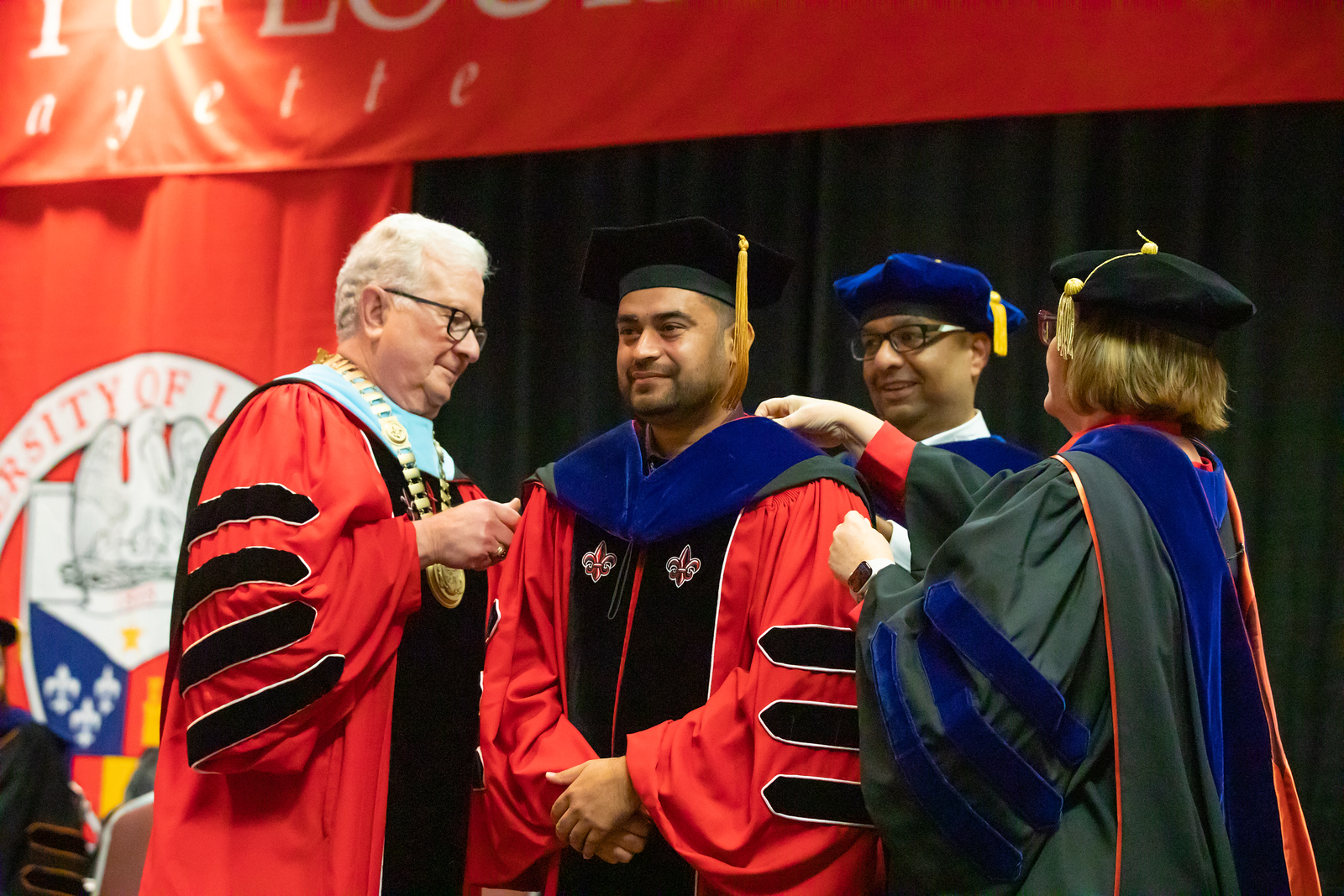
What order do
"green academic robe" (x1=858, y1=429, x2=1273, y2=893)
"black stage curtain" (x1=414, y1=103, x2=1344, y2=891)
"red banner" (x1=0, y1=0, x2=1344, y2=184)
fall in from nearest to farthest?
"green academic robe" (x1=858, y1=429, x2=1273, y2=893)
"red banner" (x1=0, y1=0, x2=1344, y2=184)
"black stage curtain" (x1=414, y1=103, x2=1344, y2=891)

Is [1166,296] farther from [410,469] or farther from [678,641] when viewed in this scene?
[410,469]

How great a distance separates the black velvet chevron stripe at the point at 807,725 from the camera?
216 cm

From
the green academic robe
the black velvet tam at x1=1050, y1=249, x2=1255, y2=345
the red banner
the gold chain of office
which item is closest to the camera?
the green academic robe

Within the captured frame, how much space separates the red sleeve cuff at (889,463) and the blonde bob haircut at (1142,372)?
0.53 m

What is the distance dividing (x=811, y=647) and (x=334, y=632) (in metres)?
0.98

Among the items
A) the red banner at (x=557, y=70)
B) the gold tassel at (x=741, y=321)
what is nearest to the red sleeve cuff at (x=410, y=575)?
the gold tassel at (x=741, y=321)

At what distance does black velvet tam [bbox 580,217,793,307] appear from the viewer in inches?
97.7

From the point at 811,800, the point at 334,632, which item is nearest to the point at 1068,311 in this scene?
the point at 811,800

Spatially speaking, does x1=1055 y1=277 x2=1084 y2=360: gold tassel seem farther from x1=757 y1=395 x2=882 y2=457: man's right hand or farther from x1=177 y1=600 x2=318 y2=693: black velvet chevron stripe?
x1=177 y1=600 x2=318 y2=693: black velvet chevron stripe

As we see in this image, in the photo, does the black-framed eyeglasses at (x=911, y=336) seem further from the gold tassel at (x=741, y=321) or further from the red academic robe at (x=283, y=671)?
the red academic robe at (x=283, y=671)

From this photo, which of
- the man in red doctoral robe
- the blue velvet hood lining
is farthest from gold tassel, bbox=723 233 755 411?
the blue velvet hood lining

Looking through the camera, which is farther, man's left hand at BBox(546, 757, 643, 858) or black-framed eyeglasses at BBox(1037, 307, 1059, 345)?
black-framed eyeglasses at BBox(1037, 307, 1059, 345)

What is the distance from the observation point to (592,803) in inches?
87.8

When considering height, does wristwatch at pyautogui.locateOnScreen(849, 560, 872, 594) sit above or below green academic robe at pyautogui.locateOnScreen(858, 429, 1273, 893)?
above
